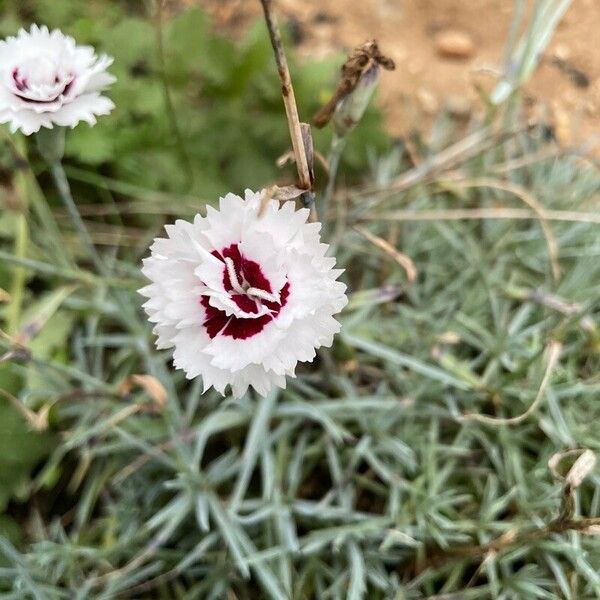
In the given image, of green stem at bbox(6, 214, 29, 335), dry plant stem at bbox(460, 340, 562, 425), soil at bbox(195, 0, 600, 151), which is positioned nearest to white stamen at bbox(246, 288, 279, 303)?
dry plant stem at bbox(460, 340, 562, 425)

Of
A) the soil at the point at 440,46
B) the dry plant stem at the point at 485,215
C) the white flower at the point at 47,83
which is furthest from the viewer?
the soil at the point at 440,46

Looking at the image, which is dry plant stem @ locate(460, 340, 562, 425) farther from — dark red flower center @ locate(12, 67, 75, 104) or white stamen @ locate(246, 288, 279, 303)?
dark red flower center @ locate(12, 67, 75, 104)

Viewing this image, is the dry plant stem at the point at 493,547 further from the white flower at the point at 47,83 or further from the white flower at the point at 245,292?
the white flower at the point at 47,83

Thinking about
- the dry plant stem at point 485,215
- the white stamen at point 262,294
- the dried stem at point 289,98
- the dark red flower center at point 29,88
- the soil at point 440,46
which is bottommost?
the white stamen at point 262,294

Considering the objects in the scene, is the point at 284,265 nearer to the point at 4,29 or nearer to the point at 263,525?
the point at 263,525

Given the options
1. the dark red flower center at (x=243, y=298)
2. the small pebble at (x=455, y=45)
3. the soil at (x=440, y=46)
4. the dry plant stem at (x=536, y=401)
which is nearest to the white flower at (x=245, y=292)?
the dark red flower center at (x=243, y=298)

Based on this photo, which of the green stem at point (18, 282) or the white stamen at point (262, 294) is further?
the green stem at point (18, 282)
